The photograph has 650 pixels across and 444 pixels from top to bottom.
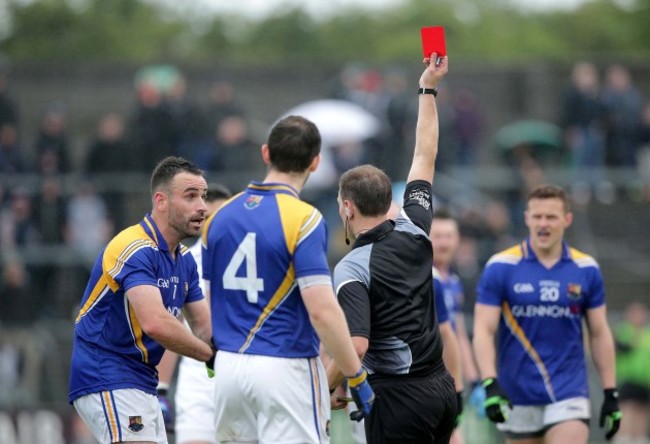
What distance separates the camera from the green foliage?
49750 mm

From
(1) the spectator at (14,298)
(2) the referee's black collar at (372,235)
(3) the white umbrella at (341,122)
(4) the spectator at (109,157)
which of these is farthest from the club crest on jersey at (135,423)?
(3) the white umbrella at (341,122)

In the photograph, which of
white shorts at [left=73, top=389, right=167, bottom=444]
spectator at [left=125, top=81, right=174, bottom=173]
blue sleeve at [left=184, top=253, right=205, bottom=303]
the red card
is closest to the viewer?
white shorts at [left=73, top=389, right=167, bottom=444]

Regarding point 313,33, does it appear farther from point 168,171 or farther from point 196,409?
point 168,171

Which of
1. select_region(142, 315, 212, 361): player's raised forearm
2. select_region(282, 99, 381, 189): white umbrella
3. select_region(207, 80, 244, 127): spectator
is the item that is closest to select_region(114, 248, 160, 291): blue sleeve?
select_region(142, 315, 212, 361): player's raised forearm

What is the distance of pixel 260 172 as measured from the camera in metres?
20.6

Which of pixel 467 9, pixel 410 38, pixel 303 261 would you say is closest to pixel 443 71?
pixel 303 261

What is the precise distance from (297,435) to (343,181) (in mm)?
1562

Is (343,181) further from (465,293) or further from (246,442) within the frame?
(465,293)

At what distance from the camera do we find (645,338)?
683 inches

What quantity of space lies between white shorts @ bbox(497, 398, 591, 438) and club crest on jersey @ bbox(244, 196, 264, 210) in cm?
356

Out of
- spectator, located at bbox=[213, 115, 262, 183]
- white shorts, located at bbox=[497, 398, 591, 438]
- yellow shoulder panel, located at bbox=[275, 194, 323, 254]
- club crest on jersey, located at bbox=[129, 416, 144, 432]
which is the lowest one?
white shorts, located at bbox=[497, 398, 591, 438]

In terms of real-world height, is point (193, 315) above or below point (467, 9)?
below

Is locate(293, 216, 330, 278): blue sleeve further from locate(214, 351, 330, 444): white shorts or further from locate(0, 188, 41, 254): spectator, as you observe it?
locate(0, 188, 41, 254): spectator

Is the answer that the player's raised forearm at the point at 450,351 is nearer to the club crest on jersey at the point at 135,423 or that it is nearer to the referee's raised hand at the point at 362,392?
the referee's raised hand at the point at 362,392
